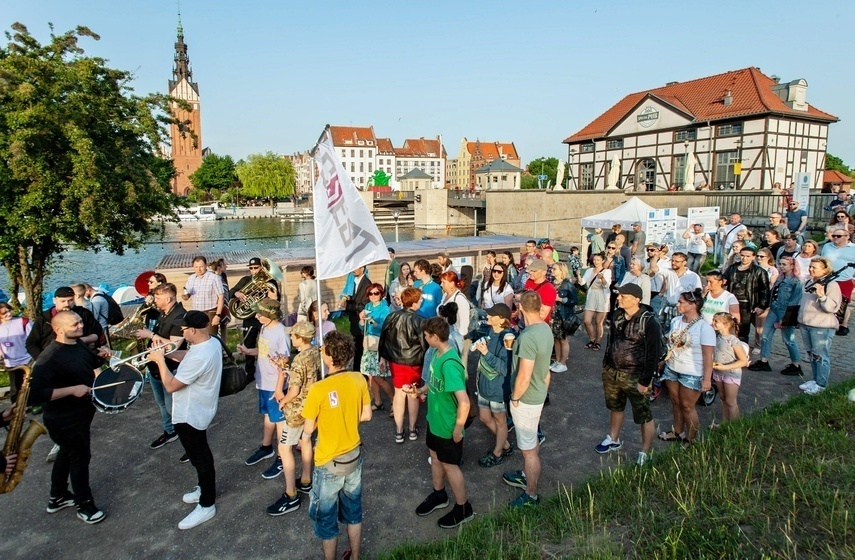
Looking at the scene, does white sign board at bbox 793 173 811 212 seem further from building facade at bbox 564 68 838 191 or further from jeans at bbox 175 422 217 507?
jeans at bbox 175 422 217 507

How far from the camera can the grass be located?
321 centimetres

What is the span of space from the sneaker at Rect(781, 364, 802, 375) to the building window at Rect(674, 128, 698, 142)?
112 feet

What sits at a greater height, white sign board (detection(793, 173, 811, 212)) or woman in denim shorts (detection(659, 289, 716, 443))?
white sign board (detection(793, 173, 811, 212))

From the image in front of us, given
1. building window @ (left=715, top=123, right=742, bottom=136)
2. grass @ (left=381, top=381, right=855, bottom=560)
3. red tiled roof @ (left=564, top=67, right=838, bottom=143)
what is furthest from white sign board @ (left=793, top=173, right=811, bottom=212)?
building window @ (left=715, top=123, right=742, bottom=136)

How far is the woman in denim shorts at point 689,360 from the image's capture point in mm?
5020

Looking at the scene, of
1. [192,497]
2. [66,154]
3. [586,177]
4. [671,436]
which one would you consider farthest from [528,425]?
[586,177]

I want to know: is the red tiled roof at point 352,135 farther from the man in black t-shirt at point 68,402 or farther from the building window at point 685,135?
the man in black t-shirt at point 68,402

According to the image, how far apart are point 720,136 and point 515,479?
3842 cm

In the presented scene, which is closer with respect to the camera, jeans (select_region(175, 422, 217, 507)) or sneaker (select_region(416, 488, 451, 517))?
jeans (select_region(175, 422, 217, 507))

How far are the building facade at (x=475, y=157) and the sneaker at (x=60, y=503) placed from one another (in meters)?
137

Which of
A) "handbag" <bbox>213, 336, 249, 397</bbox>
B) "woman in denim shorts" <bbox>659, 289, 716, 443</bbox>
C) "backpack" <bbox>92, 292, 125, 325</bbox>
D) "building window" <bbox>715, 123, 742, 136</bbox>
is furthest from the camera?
"building window" <bbox>715, 123, 742, 136</bbox>

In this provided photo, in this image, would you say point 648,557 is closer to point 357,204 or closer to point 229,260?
point 357,204

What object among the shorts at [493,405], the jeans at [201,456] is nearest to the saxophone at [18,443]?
the jeans at [201,456]

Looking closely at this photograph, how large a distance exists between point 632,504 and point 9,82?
1332cm
